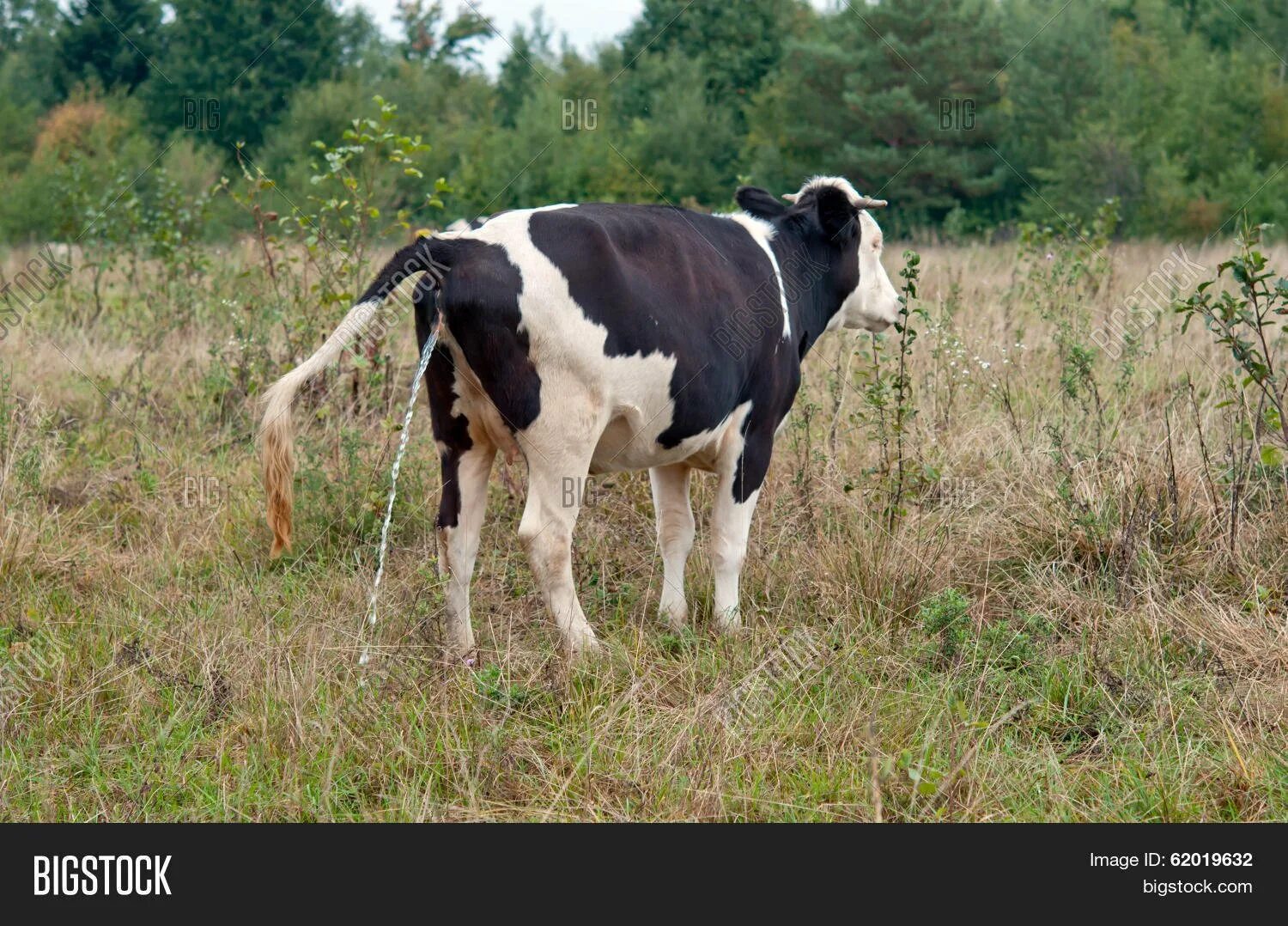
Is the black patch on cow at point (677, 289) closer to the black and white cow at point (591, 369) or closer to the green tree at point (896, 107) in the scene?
the black and white cow at point (591, 369)

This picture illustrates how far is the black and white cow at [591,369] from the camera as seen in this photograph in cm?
456

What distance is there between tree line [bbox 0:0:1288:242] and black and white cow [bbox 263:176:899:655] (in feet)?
65.7

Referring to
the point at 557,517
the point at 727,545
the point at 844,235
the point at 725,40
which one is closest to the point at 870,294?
the point at 844,235

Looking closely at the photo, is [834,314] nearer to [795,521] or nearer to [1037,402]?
[795,521]

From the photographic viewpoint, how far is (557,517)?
15.9 feet

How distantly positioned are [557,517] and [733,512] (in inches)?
38.6

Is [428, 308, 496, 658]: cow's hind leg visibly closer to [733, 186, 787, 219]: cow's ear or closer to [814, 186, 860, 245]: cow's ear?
[733, 186, 787, 219]: cow's ear

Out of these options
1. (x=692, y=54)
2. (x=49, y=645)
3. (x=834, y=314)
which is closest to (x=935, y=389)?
(x=834, y=314)

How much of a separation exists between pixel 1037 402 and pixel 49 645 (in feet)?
17.4

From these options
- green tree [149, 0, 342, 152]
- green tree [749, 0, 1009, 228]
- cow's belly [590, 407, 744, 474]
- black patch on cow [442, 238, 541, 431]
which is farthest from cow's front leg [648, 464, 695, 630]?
green tree [149, 0, 342, 152]

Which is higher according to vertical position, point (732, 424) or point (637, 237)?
point (637, 237)

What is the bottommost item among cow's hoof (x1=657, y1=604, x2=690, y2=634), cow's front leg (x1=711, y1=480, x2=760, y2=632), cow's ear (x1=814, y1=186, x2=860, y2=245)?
cow's hoof (x1=657, y1=604, x2=690, y2=634)

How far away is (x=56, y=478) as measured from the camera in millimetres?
6754

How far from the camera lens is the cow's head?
598 centimetres
